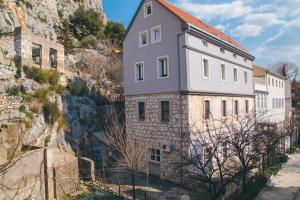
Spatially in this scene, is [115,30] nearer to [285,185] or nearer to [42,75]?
[42,75]

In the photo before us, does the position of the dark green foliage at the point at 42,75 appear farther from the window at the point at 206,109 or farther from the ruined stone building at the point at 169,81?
the window at the point at 206,109

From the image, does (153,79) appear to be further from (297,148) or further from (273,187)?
(297,148)

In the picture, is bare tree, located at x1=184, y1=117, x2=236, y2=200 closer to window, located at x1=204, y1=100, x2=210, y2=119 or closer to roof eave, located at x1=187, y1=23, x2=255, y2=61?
window, located at x1=204, y1=100, x2=210, y2=119

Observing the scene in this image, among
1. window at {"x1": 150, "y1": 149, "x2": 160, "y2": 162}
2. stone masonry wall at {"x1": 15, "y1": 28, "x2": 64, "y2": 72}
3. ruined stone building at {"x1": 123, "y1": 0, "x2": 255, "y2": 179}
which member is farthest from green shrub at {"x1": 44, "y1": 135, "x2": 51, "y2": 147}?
window at {"x1": 150, "y1": 149, "x2": 160, "y2": 162}

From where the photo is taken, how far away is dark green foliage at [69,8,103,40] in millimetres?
42750

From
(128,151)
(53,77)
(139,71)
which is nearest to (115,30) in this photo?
(53,77)

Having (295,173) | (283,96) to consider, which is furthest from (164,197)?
(283,96)

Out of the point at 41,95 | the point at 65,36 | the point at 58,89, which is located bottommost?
the point at 41,95

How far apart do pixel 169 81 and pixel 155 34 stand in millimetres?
4219

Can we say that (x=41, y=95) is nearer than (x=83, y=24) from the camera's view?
Yes

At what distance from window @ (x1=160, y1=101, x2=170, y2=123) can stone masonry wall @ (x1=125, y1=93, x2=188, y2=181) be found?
28cm

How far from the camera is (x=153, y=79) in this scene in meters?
20.5

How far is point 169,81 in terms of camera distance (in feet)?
63.2

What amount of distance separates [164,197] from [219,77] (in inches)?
451
